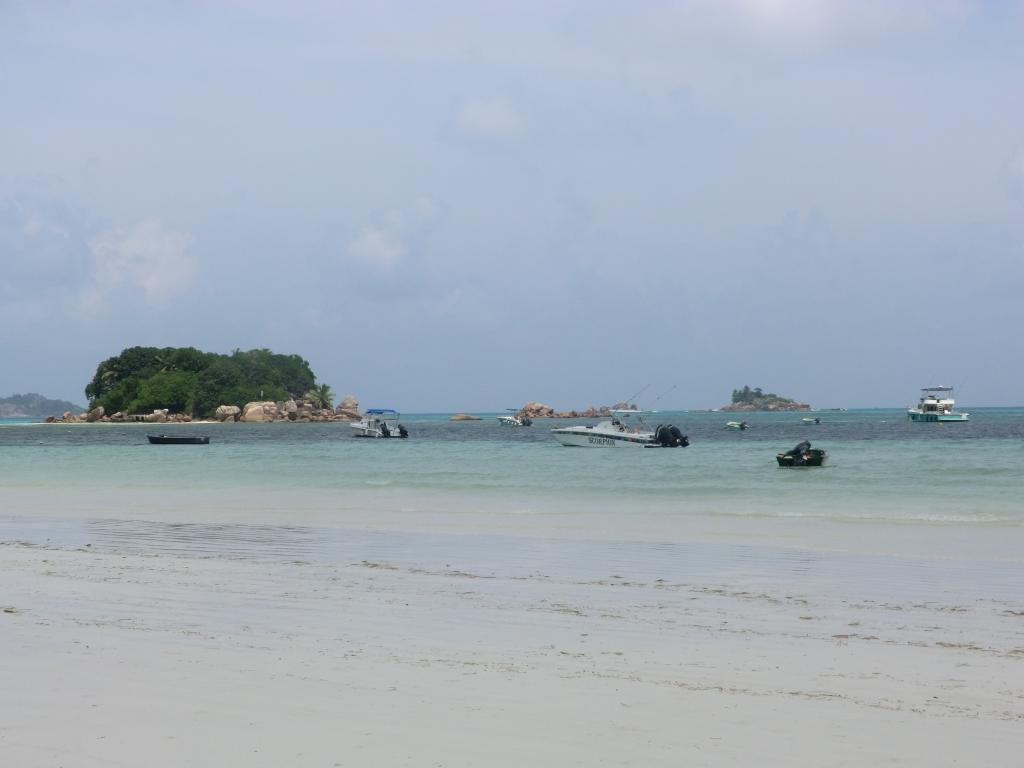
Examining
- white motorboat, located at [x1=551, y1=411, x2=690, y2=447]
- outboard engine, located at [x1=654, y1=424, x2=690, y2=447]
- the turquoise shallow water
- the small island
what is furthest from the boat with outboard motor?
the small island

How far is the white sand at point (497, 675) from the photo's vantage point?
22.2 feet

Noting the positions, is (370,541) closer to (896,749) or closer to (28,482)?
(896,749)

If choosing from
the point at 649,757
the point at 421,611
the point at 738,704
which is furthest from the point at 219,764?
the point at 421,611

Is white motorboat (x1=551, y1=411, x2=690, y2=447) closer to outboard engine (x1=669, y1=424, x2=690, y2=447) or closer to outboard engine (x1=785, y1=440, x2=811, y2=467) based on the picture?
outboard engine (x1=669, y1=424, x2=690, y2=447)

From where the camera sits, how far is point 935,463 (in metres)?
47.3

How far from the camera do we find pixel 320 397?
196 m

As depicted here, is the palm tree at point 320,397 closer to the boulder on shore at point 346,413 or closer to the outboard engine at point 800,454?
the boulder on shore at point 346,413

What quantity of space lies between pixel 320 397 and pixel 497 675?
190 m

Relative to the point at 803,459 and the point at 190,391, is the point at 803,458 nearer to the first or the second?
the point at 803,459

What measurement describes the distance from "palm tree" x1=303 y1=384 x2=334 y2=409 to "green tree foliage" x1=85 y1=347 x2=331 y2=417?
11.9ft

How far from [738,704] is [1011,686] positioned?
2.43 meters

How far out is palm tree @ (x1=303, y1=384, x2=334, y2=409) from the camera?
636 feet

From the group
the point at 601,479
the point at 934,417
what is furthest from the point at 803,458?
the point at 934,417

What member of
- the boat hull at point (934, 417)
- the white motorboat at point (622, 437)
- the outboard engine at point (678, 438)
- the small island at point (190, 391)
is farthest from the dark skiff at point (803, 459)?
the small island at point (190, 391)
